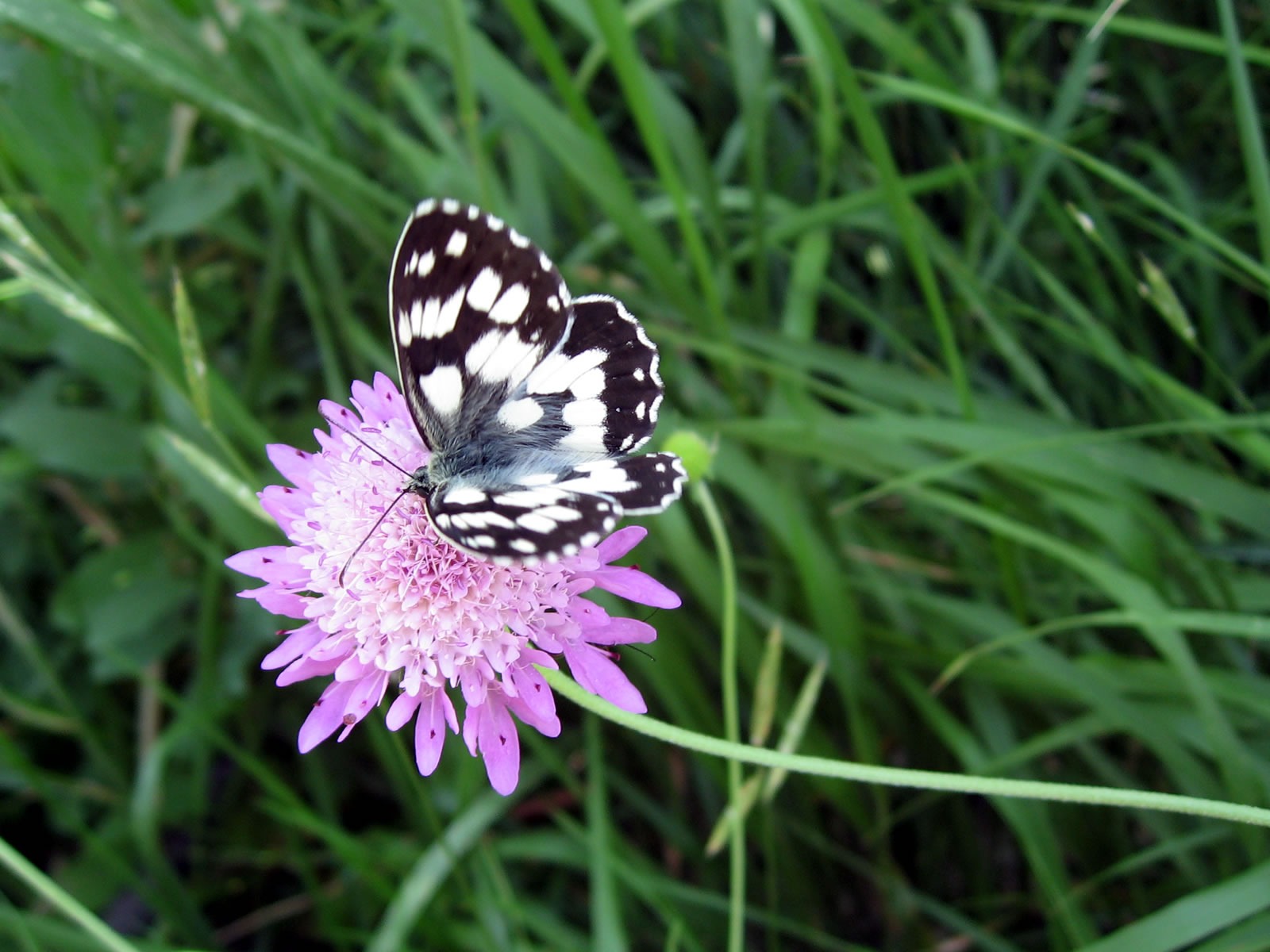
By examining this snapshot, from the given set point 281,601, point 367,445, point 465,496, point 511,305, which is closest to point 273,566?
point 281,601

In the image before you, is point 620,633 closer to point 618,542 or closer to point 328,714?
point 618,542

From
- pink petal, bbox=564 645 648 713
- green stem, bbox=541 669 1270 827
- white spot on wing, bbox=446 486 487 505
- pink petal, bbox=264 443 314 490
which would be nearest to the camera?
green stem, bbox=541 669 1270 827

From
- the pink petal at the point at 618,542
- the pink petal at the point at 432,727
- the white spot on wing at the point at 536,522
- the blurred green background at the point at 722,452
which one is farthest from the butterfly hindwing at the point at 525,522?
the blurred green background at the point at 722,452

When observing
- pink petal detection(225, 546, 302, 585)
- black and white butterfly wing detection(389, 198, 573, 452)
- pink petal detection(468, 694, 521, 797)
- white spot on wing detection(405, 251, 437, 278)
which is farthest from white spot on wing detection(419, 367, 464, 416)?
pink petal detection(468, 694, 521, 797)

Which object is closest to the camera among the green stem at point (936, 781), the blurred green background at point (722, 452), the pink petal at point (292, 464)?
the green stem at point (936, 781)

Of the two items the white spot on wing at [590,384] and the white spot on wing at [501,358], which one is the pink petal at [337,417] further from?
the white spot on wing at [590,384]

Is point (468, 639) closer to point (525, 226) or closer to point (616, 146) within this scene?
point (525, 226)

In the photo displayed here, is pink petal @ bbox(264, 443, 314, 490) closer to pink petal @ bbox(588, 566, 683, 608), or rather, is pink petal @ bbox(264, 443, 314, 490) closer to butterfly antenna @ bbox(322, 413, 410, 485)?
butterfly antenna @ bbox(322, 413, 410, 485)

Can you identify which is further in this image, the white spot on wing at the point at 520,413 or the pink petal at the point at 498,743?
the white spot on wing at the point at 520,413
